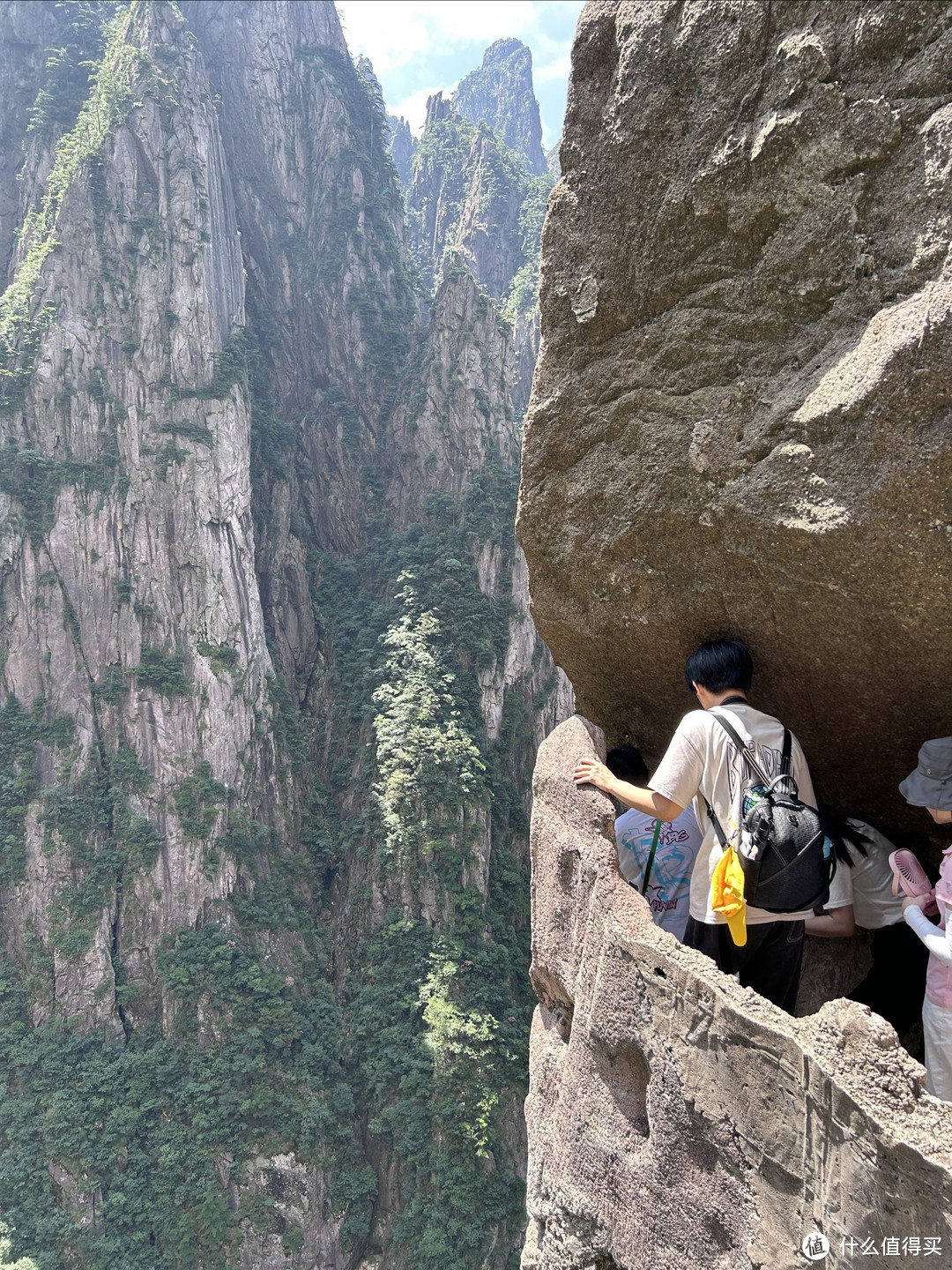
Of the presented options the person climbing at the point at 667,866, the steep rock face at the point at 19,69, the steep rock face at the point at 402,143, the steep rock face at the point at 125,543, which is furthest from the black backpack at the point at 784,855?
the steep rock face at the point at 402,143

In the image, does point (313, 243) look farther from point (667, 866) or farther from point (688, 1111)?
point (688, 1111)

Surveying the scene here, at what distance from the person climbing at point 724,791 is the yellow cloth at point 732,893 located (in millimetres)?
23

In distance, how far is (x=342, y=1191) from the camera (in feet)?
64.2

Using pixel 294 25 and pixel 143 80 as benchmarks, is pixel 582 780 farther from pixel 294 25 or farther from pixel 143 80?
pixel 294 25

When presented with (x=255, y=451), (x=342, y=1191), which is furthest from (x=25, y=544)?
(x=342, y=1191)

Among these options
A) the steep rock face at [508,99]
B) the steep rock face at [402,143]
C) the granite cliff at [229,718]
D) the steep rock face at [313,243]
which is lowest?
the granite cliff at [229,718]

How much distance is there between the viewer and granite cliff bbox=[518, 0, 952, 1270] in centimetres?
177

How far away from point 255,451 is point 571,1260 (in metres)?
31.5

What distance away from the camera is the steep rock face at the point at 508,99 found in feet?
220

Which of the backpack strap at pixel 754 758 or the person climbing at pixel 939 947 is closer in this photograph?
the person climbing at pixel 939 947

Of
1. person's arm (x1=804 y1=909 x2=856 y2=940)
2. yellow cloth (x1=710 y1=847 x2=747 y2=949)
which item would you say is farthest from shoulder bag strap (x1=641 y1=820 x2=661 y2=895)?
yellow cloth (x1=710 y1=847 x2=747 y2=949)

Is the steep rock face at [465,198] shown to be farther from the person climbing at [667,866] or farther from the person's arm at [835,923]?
the person's arm at [835,923]

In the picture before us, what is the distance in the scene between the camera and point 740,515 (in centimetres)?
233

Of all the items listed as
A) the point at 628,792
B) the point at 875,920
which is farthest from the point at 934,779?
the point at 628,792
